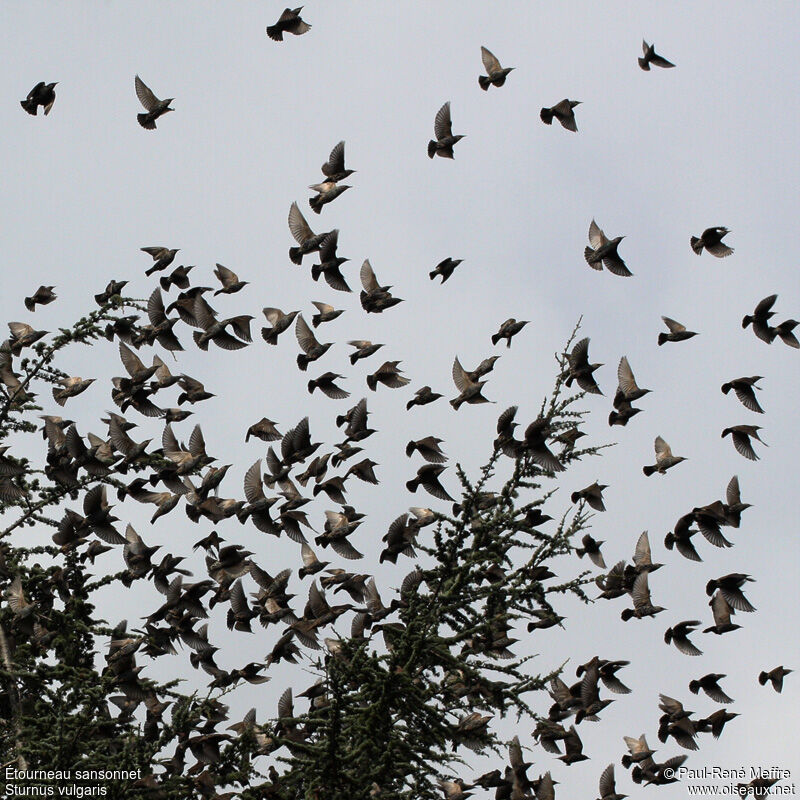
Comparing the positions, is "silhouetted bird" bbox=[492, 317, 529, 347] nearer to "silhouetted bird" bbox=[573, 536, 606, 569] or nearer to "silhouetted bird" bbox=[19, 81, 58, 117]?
"silhouetted bird" bbox=[573, 536, 606, 569]

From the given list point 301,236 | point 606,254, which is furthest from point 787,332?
point 301,236

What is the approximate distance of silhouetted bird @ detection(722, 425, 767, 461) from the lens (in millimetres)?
15383

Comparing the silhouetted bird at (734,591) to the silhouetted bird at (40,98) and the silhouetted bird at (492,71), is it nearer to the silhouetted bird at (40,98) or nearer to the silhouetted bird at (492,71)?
the silhouetted bird at (492,71)

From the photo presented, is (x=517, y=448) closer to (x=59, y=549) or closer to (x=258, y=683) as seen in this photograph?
(x=258, y=683)

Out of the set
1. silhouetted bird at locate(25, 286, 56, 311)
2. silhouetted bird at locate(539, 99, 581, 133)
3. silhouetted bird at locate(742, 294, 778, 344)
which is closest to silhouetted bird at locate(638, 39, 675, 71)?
silhouetted bird at locate(539, 99, 581, 133)

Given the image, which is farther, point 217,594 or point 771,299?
point 771,299

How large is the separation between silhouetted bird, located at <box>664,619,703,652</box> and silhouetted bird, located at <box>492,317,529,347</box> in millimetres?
4219

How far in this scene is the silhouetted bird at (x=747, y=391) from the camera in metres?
15.8

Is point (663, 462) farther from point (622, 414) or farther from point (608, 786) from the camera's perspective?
point (608, 786)

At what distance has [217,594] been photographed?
12906mm

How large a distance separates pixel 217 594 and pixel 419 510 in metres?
2.38

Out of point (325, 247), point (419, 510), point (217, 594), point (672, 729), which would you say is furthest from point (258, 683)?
point (325, 247)

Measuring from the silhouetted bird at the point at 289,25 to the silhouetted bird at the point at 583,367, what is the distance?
644 centimetres

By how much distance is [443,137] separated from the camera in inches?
639
